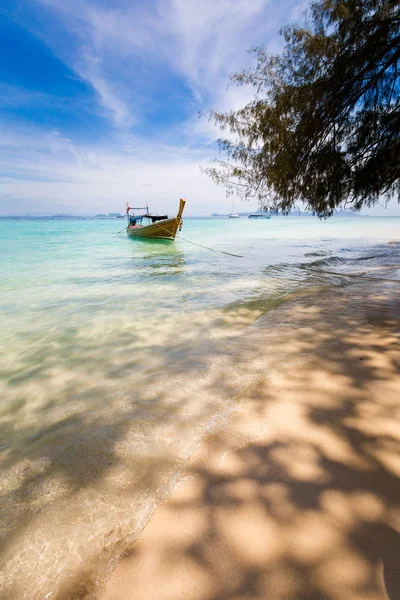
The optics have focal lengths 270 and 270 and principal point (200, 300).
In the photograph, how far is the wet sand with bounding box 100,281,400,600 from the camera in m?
1.05

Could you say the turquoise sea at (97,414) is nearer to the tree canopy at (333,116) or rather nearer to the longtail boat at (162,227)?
the tree canopy at (333,116)

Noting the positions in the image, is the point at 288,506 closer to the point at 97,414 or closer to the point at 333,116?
the point at 97,414

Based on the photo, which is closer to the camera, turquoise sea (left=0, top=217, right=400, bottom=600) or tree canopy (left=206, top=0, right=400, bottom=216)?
turquoise sea (left=0, top=217, right=400, bottom=600)

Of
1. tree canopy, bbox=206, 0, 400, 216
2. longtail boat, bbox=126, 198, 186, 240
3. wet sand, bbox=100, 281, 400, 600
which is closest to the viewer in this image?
wet sand, bbox=100, 281, 400, 600

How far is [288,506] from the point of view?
1329 mm

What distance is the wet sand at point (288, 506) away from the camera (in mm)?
1050

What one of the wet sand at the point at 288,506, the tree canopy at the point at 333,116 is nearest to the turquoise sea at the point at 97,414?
the wet sand at the point at 288,506

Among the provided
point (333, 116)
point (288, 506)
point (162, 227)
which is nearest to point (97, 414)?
point (288, 506)

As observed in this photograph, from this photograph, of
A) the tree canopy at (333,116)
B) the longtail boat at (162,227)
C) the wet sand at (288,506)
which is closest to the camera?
the wet sand at (288,506)

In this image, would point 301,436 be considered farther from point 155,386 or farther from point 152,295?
point 152,295

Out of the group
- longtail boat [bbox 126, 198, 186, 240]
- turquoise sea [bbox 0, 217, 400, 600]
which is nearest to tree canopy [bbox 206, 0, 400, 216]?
turquoise sea [bbox 0, 217, 400, 600]

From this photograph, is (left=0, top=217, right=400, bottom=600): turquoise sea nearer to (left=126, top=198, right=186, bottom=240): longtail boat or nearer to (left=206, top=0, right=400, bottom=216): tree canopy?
(left=206, top=0, right=400, bottom=216): tree canopy

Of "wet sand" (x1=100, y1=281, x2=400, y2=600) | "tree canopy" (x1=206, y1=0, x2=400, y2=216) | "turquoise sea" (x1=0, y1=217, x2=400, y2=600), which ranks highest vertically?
"tree canopy" (x1=206, y1=0, x2=400, y2=216)

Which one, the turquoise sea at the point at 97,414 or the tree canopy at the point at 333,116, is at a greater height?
the tree canopy at the point at 333,116
